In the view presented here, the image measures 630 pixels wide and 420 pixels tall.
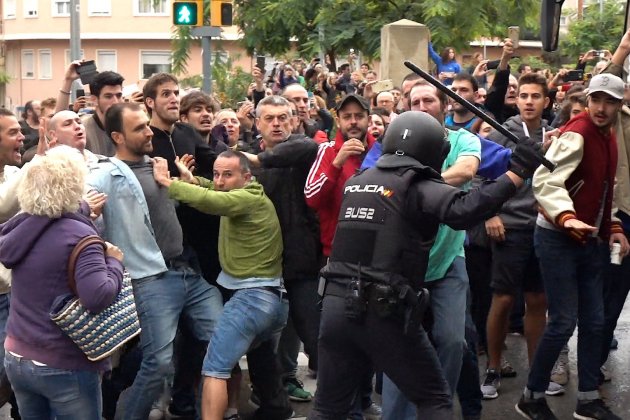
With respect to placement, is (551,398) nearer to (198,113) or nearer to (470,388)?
(470,388)

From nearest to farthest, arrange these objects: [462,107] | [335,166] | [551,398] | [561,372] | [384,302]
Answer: [384,302]
[335,166]
[551,398]
[561,372]
[462,107]

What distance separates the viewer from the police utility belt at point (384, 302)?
4.96 meters

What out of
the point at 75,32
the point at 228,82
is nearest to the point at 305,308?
the point at 75,32

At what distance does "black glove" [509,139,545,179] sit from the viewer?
4.87m

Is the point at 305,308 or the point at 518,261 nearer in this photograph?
the point at 305,308

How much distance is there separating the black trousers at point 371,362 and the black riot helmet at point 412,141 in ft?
2.38

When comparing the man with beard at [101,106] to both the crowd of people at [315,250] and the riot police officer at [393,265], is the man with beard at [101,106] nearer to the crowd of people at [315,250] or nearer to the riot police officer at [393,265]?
the crowd of people at [315,250]

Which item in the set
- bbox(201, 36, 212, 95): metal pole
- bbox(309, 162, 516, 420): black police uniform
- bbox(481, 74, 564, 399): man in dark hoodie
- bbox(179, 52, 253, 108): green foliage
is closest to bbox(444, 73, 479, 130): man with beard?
bbox(481, 74, 564, 399): man in dark hoodie

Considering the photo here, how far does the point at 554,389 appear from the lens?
294 inches

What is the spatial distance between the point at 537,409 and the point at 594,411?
0.36m

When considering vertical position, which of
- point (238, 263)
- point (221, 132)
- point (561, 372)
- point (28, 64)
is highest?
point (221, 132)

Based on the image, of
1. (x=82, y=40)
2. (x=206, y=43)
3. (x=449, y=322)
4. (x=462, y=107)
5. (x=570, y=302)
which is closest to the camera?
(x=449, y=322)

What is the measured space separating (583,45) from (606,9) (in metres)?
2.65

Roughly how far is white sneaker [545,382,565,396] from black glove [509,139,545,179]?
2970mm
